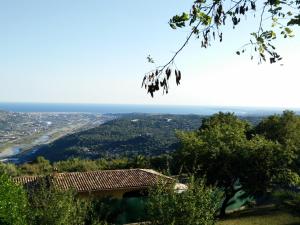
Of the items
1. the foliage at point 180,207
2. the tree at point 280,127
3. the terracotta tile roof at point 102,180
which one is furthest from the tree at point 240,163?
the tree at point 280,127

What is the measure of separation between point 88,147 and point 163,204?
498ft

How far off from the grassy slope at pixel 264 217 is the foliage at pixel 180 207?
14810 millimetres

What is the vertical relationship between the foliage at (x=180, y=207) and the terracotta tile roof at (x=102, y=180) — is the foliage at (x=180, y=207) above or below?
above

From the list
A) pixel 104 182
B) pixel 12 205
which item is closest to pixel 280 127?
pixel 104 182

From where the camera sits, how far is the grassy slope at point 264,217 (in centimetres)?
3391

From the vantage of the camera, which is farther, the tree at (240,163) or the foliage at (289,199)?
the tree at (240,163)

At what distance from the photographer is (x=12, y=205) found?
20.7m

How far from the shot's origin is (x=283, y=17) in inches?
274

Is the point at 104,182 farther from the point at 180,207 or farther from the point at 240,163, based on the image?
the point at 180,207

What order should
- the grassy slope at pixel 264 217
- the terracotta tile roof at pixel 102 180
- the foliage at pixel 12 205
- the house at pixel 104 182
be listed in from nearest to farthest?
the foliage at pixel 12 205
the grassy slope at pixel 264 217
the house at pixel 104 182
the terracotta tile roof at pixel 102 180

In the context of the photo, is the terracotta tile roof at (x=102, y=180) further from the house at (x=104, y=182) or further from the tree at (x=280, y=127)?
the tree at (x=280, y=127)

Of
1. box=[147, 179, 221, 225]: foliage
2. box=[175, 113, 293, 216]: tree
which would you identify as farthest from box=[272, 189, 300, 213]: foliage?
box=[147, 179, 221, 225]: foliage

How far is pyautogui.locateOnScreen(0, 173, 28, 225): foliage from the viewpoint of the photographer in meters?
19.6

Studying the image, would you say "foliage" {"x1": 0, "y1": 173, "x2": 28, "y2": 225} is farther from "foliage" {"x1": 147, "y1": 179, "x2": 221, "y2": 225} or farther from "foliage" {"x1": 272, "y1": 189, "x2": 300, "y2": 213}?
"foliage" {"x1": 272, "y1": 189, "x2": 300, "y2": 213}
